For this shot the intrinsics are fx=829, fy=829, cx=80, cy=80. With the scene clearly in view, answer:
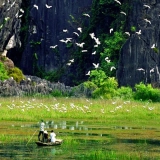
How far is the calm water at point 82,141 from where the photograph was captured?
3691 cm

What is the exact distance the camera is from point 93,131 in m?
48.8

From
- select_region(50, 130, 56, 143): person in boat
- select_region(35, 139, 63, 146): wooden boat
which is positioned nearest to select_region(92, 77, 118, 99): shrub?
select_region(50, 130, 56, 143): person in boat

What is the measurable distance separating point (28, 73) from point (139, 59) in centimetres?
2068

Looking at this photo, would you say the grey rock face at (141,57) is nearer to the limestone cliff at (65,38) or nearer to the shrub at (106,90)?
the limestone cliff at (65,38)

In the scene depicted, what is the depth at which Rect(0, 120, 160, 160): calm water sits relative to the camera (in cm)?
3691

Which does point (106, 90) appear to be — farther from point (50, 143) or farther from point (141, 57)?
point (50, 143)

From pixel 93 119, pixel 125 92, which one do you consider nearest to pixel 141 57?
pixel 125 92

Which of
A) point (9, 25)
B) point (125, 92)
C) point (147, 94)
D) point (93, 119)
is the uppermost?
point (9, 25)

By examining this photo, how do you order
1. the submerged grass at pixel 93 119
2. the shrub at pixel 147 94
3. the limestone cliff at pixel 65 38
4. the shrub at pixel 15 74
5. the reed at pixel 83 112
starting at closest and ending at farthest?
the submerged grass at pixel 93 119 → the reed at pixel 83 112 → the shrub at pixel 147 94 → the limestone cliff at pixel 65 38 → the shrub at pixel 15 74

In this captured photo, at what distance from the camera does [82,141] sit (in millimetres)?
42469

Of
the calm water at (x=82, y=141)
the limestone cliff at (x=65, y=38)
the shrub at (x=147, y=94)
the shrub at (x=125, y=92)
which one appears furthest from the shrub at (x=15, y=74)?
the calm water at (x=82, y=141)

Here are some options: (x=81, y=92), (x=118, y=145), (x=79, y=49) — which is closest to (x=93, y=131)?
(x=118, y=145)

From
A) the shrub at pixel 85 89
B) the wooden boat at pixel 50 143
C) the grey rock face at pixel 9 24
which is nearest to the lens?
the wooden boat at pixel 50 143

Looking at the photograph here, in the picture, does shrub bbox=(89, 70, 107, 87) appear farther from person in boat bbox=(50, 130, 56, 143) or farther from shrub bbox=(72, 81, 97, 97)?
person in boat bbox=(50, 130, 56, 143)
